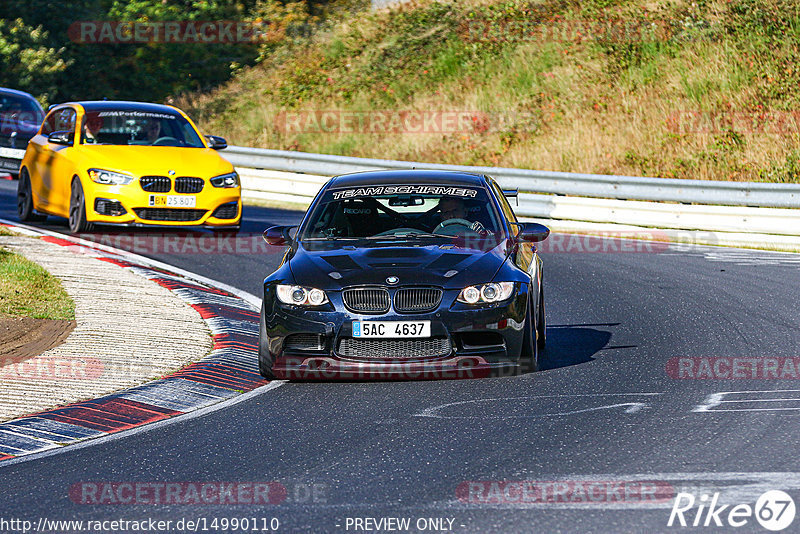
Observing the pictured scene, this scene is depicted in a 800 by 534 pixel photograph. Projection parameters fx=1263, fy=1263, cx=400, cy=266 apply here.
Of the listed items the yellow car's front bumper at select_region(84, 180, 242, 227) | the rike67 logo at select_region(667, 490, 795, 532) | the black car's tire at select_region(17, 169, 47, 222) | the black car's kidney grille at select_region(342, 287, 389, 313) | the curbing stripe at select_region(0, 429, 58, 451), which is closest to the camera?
the rike67 logo at select_region(667, 490, 795, 532)

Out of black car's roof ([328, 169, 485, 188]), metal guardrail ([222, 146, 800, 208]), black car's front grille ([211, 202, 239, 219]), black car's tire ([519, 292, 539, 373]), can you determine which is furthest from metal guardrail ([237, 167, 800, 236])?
black car's tire ([519, 292, 539, 373])

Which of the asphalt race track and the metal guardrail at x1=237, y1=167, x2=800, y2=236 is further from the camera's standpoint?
the metal guardrail at x1=237, y1=167, x2=800, y2=236

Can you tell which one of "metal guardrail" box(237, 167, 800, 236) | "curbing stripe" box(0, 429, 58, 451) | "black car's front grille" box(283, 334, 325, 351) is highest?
"black car's front grille" box(283, 334, 325, 351)

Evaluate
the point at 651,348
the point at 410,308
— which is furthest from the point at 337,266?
the point at 651,348

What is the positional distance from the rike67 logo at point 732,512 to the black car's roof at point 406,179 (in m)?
5.00

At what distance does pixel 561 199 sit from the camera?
2006cm

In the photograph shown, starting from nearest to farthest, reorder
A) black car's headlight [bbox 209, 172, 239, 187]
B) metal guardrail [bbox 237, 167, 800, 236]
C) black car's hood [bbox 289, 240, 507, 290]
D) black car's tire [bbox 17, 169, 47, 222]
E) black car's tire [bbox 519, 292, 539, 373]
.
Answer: black car's hood [bbox 289, 240, 507, 290]
black car's tire [bbox 519, 292, 539, 373]
black car's headlight [bbox 209, 172, 239, 187]
metal guardrail [bbox 237, 167, 800, 236]
black car's tire [bbox 17, 169, 47, 222]

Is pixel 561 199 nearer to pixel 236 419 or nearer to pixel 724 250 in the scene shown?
pixel 724 250

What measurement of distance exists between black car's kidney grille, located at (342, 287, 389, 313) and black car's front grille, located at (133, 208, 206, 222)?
814cm

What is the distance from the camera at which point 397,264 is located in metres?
8.82

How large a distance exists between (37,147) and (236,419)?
11.3 metres

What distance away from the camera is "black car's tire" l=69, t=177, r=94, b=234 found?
53.8 feet

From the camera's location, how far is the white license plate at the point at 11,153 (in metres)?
23.7

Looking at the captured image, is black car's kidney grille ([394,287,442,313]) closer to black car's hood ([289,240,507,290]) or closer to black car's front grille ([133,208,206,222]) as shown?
black car's hood ([289,240,507,290])
